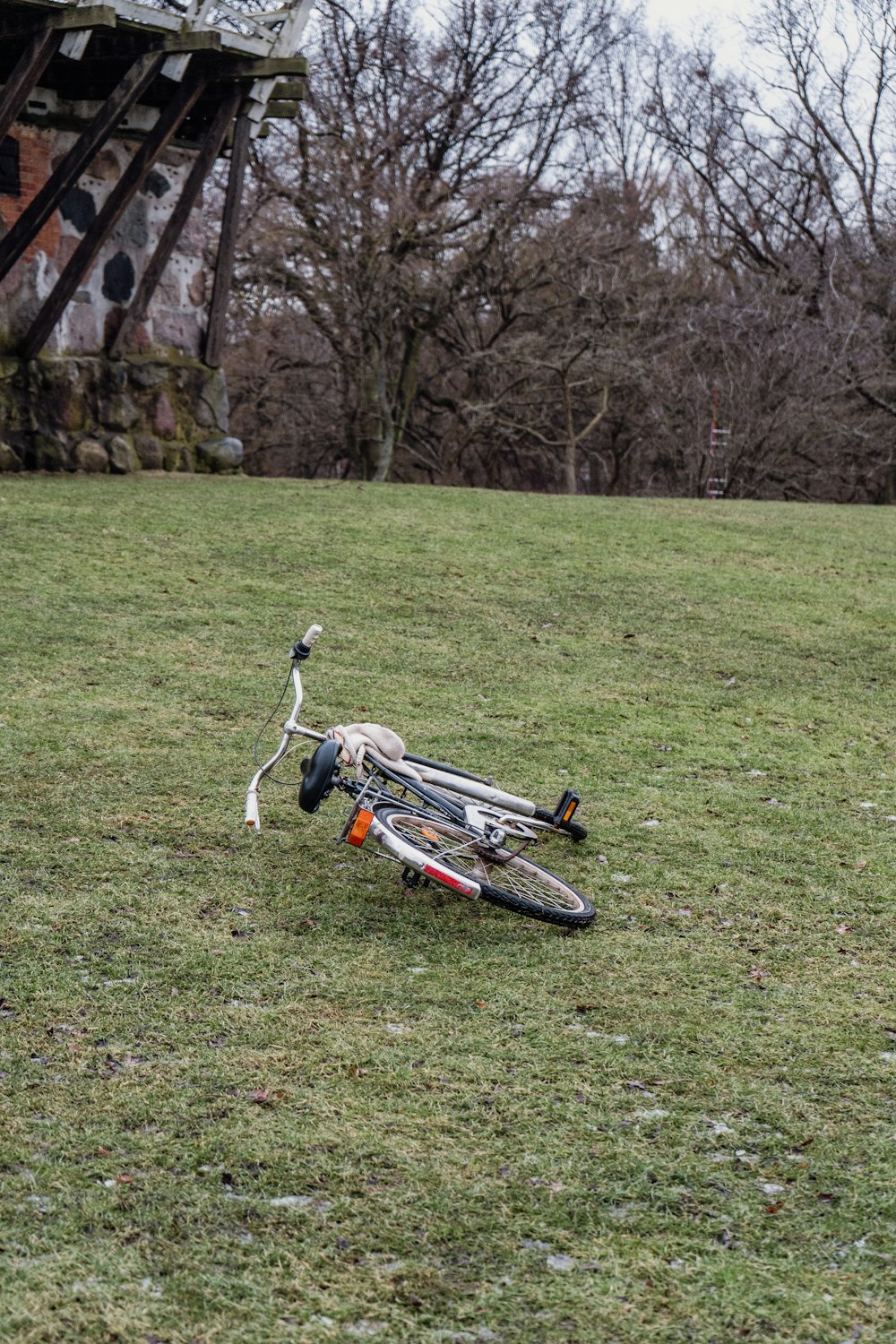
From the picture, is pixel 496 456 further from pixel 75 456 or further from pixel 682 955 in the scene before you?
pixel 682 955

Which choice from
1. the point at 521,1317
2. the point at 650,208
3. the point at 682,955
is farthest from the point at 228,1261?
the point at 650,208

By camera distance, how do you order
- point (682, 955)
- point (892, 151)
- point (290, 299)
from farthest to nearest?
point (892, 151) < point (290, 299) < point (682, 955)

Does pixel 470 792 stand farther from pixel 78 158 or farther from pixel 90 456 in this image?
pixel 78 158

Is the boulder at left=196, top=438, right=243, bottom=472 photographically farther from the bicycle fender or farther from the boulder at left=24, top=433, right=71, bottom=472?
the bicycle fender

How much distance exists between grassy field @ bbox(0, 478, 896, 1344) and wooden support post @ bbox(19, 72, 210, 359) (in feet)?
17.5

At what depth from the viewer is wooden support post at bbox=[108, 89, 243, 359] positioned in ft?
49.3

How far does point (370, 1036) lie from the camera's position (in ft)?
14.2

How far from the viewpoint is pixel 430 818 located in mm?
5391

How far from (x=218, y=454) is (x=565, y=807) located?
11327mm

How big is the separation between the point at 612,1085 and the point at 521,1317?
1.14 metres

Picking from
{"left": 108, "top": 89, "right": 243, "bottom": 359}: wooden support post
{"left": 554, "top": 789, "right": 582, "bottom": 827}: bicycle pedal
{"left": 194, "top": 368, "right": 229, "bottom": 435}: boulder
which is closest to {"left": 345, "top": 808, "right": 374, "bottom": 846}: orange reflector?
{"left": 554, "top": 789, "right": 582, "bottom": 827}: bicycle pedal

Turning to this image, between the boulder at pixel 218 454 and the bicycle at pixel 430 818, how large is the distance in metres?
11.0

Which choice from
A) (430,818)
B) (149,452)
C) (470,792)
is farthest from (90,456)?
(430,818)

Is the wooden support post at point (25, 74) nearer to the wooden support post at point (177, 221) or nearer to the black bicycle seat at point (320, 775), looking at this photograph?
the wooden support post at point (177, 221)
